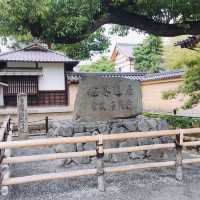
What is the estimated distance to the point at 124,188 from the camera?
512 centimetres

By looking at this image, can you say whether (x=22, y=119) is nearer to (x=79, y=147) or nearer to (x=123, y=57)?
(x=79, y=147)

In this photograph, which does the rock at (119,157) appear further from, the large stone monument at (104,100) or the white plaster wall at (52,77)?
the white plaster wall at (52,77)

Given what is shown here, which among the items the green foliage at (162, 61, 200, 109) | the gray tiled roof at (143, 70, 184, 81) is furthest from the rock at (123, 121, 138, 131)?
the gray tiled roof at (143, 70, 184, 81)

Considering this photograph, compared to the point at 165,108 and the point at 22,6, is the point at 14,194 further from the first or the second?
the point at 165,108

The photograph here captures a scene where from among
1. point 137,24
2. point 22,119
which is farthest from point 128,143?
point 22,119

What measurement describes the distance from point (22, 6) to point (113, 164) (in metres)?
4.05

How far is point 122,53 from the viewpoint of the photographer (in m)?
39.8

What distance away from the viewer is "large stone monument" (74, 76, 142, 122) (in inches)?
285

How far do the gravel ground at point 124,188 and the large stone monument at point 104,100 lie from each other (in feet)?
6.06

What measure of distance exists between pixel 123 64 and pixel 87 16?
111 feet

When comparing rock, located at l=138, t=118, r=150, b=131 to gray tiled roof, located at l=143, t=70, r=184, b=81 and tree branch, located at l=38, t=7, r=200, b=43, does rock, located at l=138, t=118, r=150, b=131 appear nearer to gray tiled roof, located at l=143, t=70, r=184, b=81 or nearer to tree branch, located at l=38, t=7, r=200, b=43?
tree branch, located at l=38, t=7, r=200, b=43

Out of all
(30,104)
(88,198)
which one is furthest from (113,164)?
(30,104)

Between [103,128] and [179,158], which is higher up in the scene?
[103,128]

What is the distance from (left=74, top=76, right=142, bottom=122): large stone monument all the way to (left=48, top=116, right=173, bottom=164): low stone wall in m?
0.17
